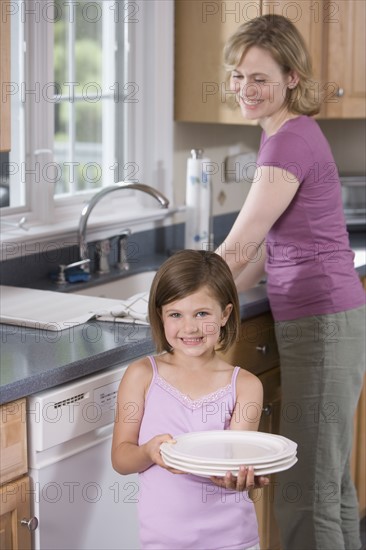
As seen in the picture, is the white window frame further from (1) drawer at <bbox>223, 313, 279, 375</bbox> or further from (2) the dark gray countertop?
(2) the dark gray countertop

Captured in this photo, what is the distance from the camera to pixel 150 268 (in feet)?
10.1

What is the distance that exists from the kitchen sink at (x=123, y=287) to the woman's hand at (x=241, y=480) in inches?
47.0

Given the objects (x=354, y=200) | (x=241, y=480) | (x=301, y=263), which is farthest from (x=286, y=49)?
(x=354, y=200)

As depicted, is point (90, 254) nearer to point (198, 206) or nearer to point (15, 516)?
point (198, 206)

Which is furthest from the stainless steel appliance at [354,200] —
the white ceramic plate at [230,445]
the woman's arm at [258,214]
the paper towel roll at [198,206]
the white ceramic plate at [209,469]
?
the white ceramic plate at [209,469]

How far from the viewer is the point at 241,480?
168 centimetres

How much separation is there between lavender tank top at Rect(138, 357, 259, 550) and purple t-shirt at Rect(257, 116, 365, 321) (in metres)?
0.65

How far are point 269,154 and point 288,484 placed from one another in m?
0.85

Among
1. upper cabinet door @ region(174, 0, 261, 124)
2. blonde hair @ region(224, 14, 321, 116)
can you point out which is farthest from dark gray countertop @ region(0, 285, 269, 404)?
upper cabinet door @ region(174, 0, 261, 124)

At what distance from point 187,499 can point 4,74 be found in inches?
37.3

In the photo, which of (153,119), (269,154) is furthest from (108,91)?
(269,154)

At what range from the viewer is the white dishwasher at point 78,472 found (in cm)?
194

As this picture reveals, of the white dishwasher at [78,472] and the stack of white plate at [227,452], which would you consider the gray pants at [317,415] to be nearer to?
the white dishwasher at [78,472]

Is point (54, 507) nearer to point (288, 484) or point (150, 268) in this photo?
point (288, 484)
